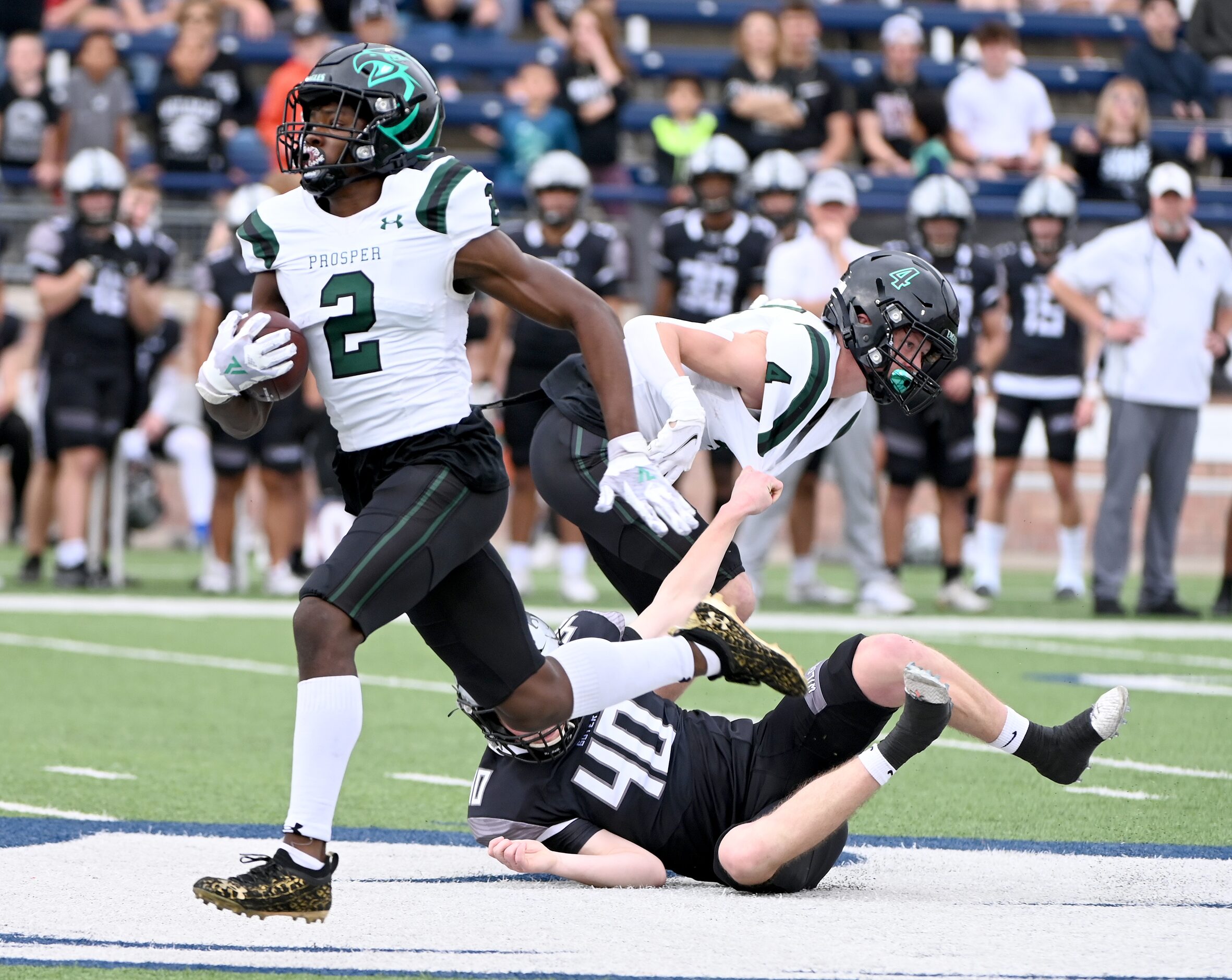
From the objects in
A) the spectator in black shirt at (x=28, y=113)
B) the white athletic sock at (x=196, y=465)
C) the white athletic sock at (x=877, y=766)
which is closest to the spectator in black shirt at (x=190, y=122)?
the spectator in black shirt at (x=28, y=113)

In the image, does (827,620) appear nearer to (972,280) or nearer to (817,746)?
(972,280)

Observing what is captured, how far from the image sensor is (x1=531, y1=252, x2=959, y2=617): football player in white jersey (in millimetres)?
4551

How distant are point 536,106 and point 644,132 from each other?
2.09 metres

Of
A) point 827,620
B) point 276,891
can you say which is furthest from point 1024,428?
point 276,891

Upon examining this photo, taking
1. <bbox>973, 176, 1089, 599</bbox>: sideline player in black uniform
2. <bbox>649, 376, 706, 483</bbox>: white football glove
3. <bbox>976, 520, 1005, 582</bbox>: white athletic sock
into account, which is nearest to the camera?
<bbox>649, 376, 706, 483</bbox>: white football glove

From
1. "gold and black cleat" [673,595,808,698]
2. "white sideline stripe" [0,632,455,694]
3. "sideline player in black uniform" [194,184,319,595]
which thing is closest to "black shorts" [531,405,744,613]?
"gold and black cleat" [673,595,808,698]

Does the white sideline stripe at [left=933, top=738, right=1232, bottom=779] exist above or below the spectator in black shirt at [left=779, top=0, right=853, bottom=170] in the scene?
below

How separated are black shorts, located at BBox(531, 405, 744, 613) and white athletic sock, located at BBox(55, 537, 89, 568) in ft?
19.8

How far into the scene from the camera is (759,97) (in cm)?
1355

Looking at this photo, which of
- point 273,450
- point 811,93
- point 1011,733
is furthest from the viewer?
point 811,93

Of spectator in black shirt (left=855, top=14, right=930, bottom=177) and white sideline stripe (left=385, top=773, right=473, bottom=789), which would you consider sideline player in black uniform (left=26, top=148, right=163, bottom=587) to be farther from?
spectator in black shirt (left=855, top=14, right=930, bottom=177)

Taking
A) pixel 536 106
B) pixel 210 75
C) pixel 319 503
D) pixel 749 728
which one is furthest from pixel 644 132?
pixel 749 728

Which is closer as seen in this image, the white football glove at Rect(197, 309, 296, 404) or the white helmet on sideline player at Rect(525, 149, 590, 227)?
the white football glove at Rect(197, 309, 296, 404)

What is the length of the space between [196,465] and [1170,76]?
25.9ft
